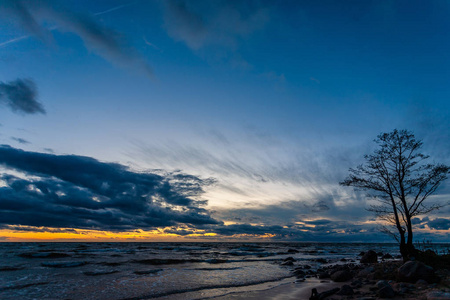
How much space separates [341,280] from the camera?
16344mm

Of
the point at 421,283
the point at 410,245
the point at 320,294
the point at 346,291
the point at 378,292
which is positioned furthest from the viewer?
the point at 410,245

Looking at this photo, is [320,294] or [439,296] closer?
[439,296]

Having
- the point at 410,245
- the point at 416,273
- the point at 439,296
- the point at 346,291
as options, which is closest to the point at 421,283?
the point at 416,273

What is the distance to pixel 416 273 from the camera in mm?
11031

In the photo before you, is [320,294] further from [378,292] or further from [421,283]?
[421,283]

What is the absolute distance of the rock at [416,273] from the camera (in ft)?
35.2

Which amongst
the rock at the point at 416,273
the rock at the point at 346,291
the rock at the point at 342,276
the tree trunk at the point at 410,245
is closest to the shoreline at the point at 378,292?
the rock at the point at 346,291

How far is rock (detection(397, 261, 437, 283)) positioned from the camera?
1073cm

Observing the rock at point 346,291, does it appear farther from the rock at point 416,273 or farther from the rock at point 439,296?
the rock at point 439,296

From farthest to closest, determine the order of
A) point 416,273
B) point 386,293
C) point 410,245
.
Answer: point 410,245 < point 416,273 < point 386,293

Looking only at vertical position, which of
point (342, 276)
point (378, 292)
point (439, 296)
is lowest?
point (342, 276)

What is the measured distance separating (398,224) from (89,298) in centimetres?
1988

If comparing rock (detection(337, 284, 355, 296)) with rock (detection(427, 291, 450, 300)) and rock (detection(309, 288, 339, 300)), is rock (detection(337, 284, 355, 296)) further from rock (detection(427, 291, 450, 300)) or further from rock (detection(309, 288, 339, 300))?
rock (detection(427, 291, 450, 300))

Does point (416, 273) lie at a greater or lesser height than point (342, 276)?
greater
